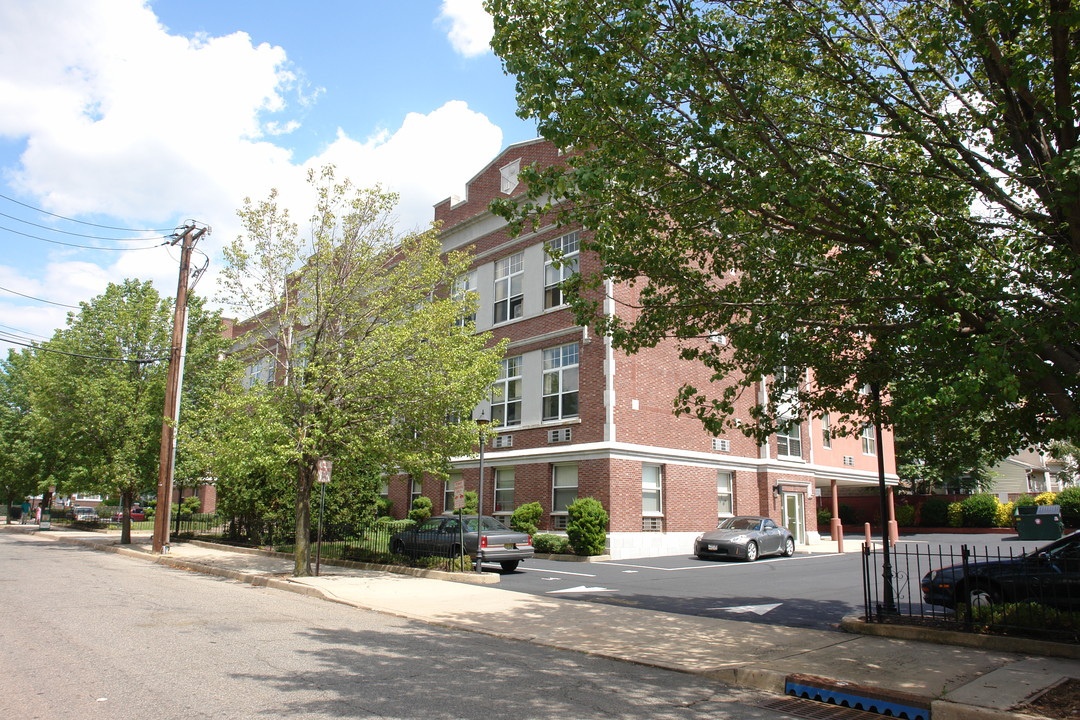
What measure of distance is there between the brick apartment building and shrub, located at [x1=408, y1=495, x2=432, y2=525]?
→ 18.8 inches

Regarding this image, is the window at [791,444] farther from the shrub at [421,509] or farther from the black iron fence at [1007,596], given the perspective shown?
the black iron fence at [1007,596]

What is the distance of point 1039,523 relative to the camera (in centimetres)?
2919

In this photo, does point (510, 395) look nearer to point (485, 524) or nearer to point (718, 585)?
point (485, 524)

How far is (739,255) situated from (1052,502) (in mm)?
35961

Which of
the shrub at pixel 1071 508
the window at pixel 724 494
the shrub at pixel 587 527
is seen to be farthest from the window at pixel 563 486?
the shrub at pixel 1071 508

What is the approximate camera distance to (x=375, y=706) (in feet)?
20.0

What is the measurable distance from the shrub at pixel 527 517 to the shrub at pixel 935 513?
26.6 meters

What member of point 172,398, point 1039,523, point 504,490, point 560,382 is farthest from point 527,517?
point 1039,523

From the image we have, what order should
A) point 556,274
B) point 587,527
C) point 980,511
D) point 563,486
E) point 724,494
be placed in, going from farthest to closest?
1. point 980,511
2. point 724,494
3. point 556,274
4. point 563,486
5. point 587,527

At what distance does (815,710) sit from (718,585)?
933 centimetres

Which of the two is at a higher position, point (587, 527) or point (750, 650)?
point (587, 527)

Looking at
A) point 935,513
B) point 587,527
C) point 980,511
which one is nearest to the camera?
point 587,527

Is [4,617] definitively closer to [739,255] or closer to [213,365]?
[739,255]

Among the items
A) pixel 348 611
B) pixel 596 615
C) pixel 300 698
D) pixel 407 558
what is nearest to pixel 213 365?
pixel 407 558
